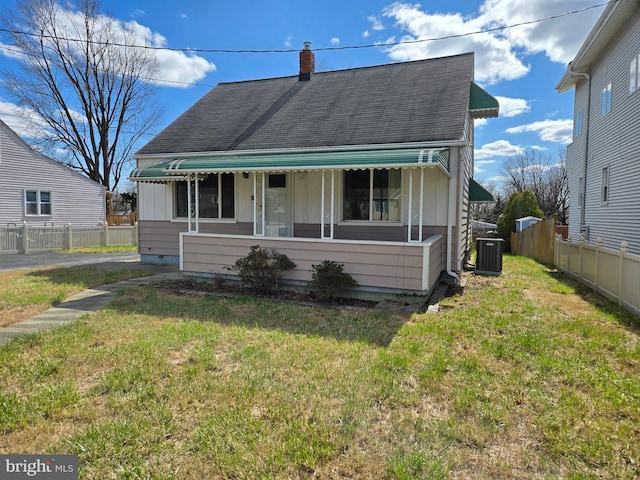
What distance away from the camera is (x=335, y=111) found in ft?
34.9

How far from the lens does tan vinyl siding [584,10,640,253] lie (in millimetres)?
10578

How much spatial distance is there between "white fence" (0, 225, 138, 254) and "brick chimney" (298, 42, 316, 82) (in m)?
12.7

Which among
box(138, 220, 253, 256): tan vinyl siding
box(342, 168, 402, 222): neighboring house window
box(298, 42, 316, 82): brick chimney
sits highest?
box(298, 42, 316, 82): brick chimney

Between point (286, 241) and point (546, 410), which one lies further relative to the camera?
point (286, 241)

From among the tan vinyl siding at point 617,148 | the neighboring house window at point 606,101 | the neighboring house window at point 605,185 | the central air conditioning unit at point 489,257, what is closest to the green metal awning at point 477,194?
the central air conditioning unit at point 489,257

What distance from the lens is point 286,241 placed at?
319 inches

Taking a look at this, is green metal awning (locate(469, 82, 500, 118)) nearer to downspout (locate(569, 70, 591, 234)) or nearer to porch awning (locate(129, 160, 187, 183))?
downspout (locate(569, 70, 591, 234))

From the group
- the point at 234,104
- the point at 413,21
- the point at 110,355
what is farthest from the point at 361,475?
the point at 413,21

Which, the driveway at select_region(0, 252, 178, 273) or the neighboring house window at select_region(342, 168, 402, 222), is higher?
the neighboring house window at select_region(342, 168, 402, 222)

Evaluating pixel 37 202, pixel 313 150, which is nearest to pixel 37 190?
pixel 37 202

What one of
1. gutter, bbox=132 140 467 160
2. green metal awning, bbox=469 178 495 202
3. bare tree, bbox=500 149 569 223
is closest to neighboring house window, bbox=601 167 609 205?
green metal awning, bbox=469 178 495 202

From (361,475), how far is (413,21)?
1491 centimetres

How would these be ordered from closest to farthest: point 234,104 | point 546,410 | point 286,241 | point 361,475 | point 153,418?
point 361,475 < point 153,418 < point 546,410 < point 286,241 < point 234,104

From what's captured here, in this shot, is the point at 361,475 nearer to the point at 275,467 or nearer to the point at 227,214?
the point at 275,467
